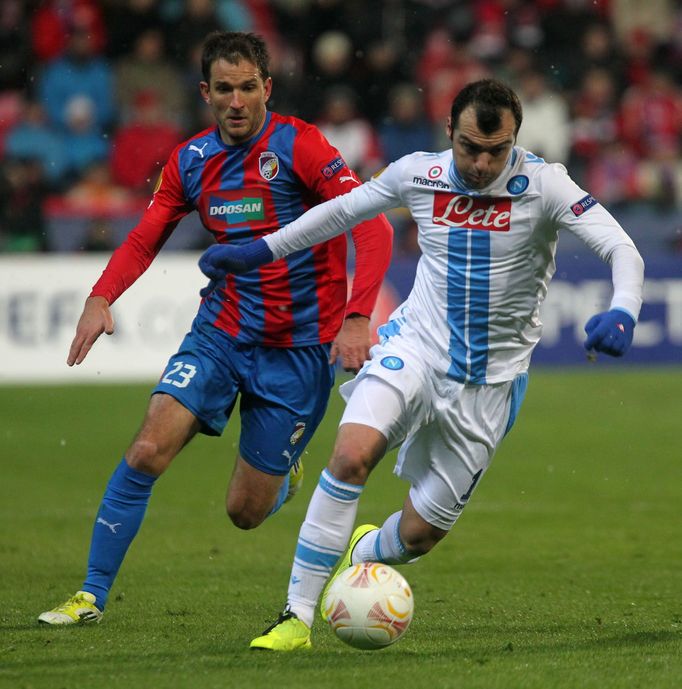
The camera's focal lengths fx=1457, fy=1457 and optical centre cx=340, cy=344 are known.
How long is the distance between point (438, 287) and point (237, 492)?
1.41 meters

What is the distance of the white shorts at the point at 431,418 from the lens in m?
5.18

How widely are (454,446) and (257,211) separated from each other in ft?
4.35

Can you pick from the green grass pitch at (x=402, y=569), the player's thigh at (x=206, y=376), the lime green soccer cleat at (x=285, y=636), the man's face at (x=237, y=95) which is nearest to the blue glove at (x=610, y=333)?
the green grass pitch at (x=402, y=569)

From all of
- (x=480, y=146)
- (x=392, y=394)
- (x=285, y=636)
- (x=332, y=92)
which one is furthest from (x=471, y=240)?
(x=332, y=92)

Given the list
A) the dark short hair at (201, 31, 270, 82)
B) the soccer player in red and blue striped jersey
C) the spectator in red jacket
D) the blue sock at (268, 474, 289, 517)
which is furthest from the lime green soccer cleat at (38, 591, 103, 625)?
the spectator in red jacket

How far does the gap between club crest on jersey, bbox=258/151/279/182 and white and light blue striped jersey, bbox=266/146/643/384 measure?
702mm

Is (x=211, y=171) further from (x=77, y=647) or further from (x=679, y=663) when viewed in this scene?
(x=679, y=663)

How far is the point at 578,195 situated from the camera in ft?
16.9

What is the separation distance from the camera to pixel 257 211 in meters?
6.02

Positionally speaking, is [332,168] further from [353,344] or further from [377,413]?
[377,413]

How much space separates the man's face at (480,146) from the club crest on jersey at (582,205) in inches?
11.6

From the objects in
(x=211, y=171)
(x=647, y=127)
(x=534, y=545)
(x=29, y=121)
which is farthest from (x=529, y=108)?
(x=211, y=171)

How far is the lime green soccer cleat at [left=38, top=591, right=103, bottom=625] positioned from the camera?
5555mm

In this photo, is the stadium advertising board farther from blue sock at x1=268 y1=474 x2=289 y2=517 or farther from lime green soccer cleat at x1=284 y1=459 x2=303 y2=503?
blue sock at x1=268 y1=474 x2=289 y2=517
